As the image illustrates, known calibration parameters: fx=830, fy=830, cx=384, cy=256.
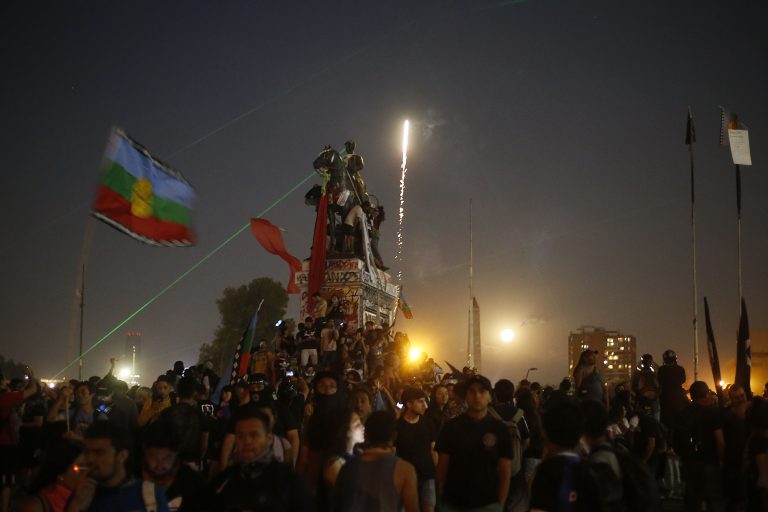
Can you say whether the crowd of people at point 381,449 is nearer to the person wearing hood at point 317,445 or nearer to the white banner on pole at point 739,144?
the person wearing hood at point 317,445

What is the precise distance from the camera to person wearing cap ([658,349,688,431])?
1477 centimetres

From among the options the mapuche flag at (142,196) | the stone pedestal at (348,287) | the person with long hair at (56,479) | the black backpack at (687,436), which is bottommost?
the person with long hair at (56,479)

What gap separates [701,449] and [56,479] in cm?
821

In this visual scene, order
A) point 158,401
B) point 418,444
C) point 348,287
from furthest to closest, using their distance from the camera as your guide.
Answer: point 348,287 → point 158,401 → point 418,444

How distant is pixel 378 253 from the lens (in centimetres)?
3919

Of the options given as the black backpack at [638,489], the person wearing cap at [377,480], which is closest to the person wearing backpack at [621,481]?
the black backpack at [638,489]

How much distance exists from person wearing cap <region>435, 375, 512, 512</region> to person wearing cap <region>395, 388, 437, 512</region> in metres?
1.05

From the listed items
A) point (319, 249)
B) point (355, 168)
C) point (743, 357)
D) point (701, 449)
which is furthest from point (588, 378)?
point (355, 168)

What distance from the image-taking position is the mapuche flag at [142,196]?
38.9ft

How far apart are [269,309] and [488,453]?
233 feet

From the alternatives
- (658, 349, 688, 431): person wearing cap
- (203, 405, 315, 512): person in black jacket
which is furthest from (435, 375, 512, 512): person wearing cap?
(658, 349, 688, 431): person wearing cap

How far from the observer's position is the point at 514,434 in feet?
31.9

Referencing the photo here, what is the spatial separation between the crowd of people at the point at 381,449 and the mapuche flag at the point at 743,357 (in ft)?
6.09

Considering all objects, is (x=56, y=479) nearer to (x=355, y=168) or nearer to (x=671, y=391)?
(x=671, y=391)
